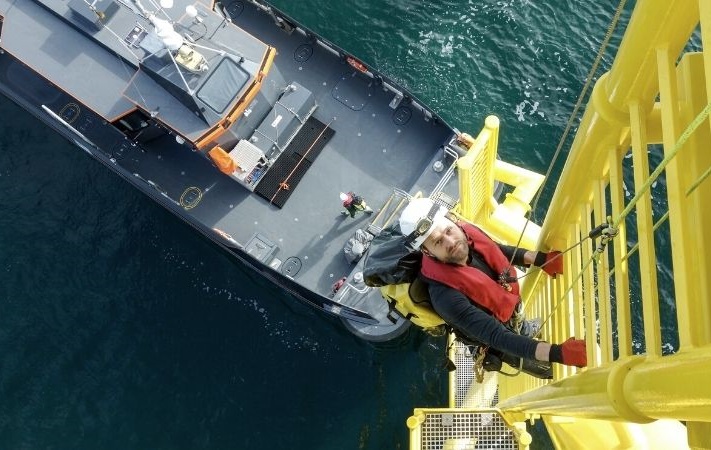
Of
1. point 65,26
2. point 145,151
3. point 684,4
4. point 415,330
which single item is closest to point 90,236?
point 145,151

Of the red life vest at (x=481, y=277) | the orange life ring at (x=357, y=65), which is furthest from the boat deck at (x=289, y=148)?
the red life vest at (x=481, y=277)

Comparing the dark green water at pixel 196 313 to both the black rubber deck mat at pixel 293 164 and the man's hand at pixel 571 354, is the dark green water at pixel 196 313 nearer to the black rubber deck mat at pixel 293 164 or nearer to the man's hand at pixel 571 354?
the black rubber deck mat at pixel 293 164

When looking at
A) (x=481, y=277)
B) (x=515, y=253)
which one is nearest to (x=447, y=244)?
(x=481, y=277)

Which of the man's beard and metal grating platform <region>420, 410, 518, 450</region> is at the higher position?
the man's beard

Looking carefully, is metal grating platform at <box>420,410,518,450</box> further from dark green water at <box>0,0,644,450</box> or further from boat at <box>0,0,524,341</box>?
dark green water at <box>0,0,644,450</box>

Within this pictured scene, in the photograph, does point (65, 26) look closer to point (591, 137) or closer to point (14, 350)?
point (14, 350)

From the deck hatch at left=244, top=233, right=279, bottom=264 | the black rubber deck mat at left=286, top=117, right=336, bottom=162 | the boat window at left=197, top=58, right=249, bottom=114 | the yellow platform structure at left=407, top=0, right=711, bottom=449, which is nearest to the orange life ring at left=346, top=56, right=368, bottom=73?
the black rubber deck mat at left=286, top=117, right=336, bottom=162

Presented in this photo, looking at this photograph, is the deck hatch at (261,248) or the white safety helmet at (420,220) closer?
the white safety helmet at (420,220)
